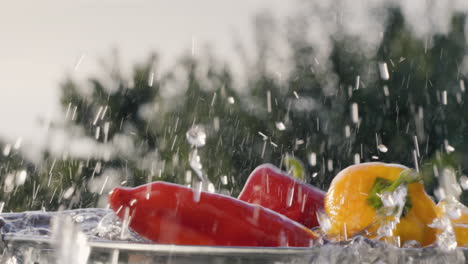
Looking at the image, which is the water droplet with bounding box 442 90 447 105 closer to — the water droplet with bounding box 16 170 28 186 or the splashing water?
the water droplet with bounding box 16 170 28 186

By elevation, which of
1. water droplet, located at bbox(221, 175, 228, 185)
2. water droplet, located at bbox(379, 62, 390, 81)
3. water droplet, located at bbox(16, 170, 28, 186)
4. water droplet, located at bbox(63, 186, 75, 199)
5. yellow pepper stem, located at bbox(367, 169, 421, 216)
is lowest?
water droplet, located at bbox(63, 186, 75, 199)

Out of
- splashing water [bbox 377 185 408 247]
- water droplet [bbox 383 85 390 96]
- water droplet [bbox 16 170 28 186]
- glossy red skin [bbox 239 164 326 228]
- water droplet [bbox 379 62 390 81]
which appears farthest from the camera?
water droplet [bbox 16 170 28 186]

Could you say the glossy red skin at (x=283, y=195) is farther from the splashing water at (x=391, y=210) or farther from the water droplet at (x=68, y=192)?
the water droplet at (x=68, y=192)

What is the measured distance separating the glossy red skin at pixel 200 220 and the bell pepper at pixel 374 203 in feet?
0.24

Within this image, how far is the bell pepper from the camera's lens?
31.4 inches

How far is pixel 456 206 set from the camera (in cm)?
79

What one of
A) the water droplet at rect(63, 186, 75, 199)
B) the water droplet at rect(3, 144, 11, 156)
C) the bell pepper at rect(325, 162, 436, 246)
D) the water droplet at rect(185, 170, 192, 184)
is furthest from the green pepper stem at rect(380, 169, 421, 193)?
the water droplet at rect(3, 144, 11, 156)

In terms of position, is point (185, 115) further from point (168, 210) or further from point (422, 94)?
point (168, 210)

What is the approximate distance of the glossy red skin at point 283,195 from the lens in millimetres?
1059

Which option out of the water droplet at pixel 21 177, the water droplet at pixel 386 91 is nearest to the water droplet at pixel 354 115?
the water droplet at pixel 386 91

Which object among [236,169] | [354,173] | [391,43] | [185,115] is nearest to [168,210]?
[354,173]

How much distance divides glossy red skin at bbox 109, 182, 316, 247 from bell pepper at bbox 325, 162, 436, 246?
0.24 feet

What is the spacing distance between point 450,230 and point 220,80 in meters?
4.50

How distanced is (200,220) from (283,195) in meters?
0.35
